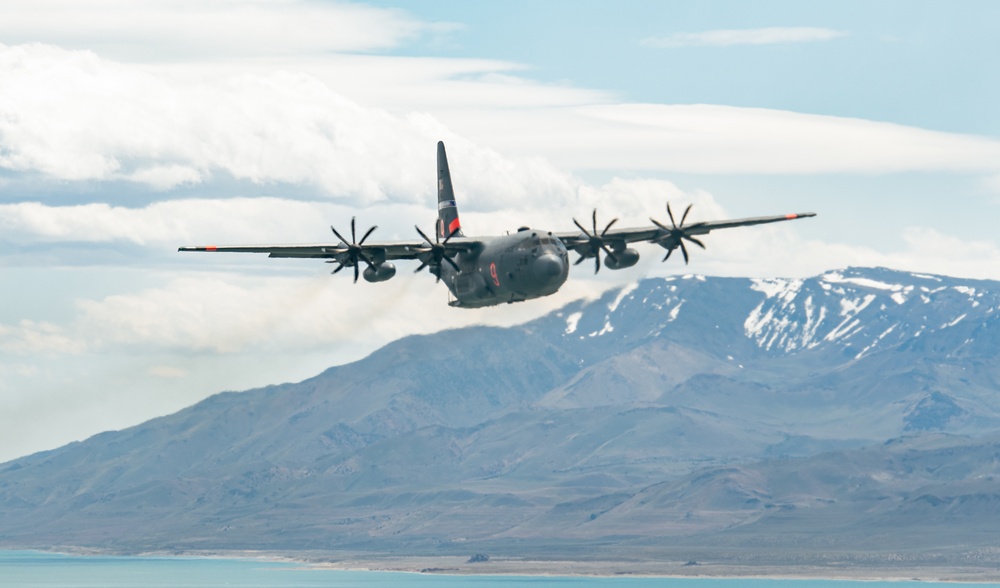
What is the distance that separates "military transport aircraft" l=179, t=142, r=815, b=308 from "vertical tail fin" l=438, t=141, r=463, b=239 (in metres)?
19.5

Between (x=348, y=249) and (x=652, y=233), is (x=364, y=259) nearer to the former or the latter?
(x=348, y=249)

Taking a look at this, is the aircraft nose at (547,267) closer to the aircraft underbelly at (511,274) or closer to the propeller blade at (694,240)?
the aircraft underbelly at (511,274)

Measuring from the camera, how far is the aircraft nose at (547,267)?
12738cm

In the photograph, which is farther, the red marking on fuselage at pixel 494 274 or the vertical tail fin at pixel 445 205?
the vertical tail fin at pixel 445 205

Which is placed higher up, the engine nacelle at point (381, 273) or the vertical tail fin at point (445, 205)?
the vertical tail fin at point (445, 205)

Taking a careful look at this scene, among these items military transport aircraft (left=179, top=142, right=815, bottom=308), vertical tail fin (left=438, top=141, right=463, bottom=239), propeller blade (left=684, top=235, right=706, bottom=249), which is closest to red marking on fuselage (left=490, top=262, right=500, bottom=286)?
military transport aircraft (left=179, top=142, right=815, bottom=308)

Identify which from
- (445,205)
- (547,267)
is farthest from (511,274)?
(445,205)

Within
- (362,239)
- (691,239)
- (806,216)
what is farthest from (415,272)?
(806,216)

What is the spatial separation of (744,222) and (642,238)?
9.54 m

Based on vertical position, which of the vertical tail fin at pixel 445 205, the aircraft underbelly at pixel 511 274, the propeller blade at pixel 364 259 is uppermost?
the vertical tail fin at pixel 445 205

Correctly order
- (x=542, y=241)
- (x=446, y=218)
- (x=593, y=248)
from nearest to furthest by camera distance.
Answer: (x=542, y=241) < (x=593, y=248) < (x=446, y=218)

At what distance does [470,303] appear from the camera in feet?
448

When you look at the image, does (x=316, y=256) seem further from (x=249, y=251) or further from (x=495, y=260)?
(x=495, y=260)

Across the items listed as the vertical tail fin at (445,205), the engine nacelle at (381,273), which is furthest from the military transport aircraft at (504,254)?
the vertical tail fin at (445,205)
